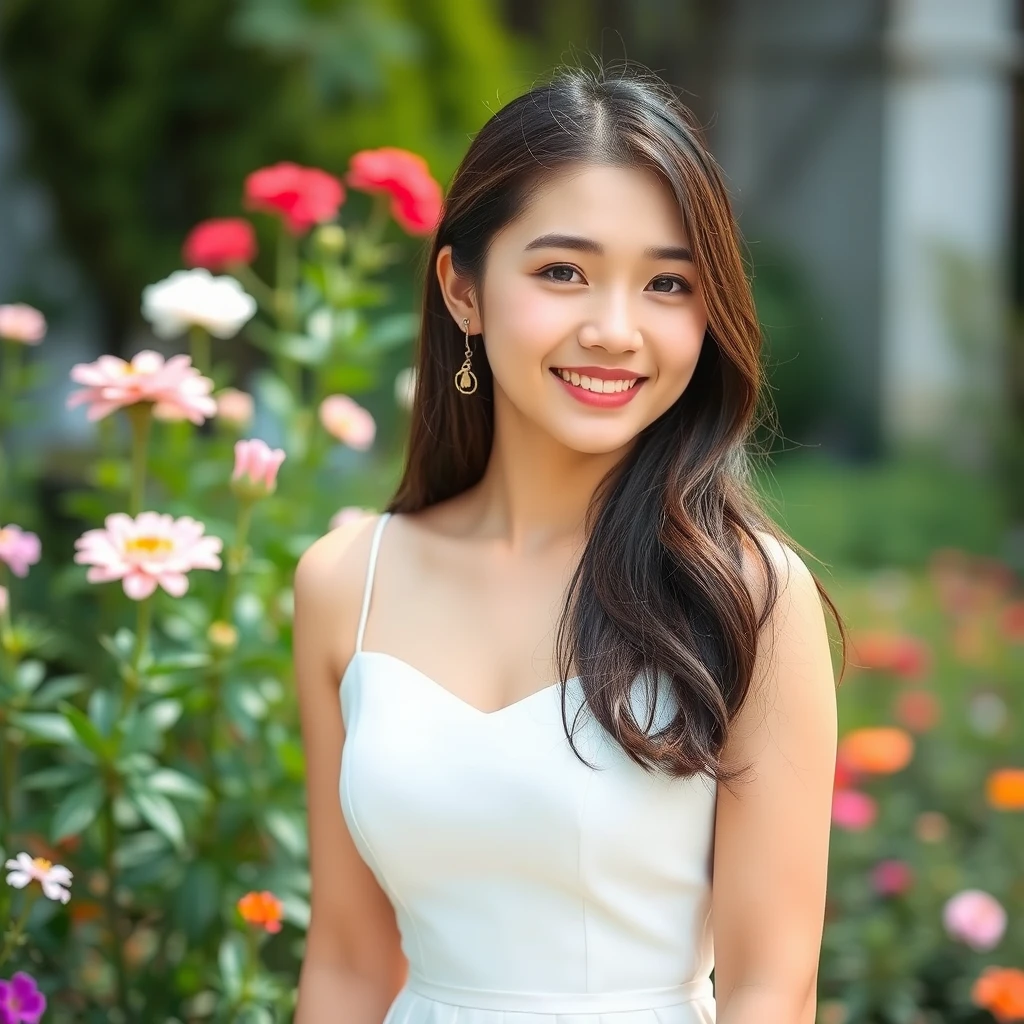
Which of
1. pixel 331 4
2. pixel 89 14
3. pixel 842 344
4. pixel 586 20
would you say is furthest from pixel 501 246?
pixel 842 344

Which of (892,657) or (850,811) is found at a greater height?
(892,657)

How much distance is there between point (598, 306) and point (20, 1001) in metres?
0.96

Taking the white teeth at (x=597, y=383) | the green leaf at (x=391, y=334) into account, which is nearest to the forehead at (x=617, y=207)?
the white teeth at (x=597, y=383)

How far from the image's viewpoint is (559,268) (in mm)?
1552

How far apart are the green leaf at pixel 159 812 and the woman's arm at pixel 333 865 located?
0.23 meters

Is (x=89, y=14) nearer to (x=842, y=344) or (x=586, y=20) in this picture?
(x=586, y=20)

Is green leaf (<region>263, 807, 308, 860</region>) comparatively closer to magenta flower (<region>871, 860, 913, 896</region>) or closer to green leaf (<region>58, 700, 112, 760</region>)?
green leaf (<region>58, 700, 112, 760</region>)

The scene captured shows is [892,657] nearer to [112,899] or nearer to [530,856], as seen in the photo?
[112,899]

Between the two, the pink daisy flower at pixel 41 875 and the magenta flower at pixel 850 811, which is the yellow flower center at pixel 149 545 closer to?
the pink daisy flower at pixel 41 875

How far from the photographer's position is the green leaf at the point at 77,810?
1871 millimetres

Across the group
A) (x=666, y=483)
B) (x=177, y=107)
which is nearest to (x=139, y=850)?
(x=666, y=483)

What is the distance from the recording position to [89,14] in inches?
228

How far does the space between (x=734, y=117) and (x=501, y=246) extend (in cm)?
877

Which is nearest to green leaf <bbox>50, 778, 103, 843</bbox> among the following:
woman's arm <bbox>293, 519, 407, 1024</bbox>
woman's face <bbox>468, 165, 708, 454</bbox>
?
woman's arm <bbox>293, 519, 407, 1024</bbox>
